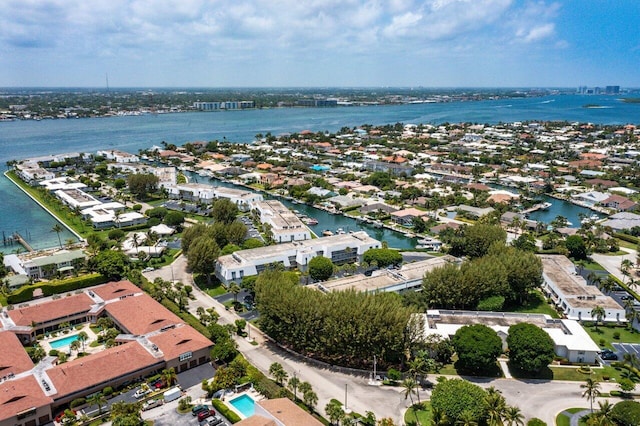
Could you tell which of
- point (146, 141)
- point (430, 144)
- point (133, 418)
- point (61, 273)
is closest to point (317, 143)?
point (430, 144)

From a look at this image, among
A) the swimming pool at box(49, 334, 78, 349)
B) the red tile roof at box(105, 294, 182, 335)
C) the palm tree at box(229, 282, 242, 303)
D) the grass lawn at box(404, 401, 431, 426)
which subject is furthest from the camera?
the palm tree at box(229, 282, 242, 303)

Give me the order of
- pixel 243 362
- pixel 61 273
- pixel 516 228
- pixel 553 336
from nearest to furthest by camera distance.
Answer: pixel 243 362
pixel 553 336
pixel 61 273
pixel 516 228

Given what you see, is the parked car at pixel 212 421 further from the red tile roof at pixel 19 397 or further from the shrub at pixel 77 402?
the red tile roof at pixel 19 397

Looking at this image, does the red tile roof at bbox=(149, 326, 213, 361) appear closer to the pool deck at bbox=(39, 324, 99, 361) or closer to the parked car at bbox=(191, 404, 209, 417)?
the parked car at bbox=(191, 404, 209, 417)

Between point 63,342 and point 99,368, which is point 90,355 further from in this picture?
point 63,342

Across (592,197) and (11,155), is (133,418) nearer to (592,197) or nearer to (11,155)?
(592,197)

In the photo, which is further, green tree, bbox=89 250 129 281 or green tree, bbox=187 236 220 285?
green tree, bbox=89 250 129 281

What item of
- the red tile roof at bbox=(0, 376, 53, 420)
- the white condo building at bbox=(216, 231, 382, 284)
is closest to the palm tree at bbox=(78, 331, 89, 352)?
the red tile roof at bbox=(0, 376, 53, 420)
